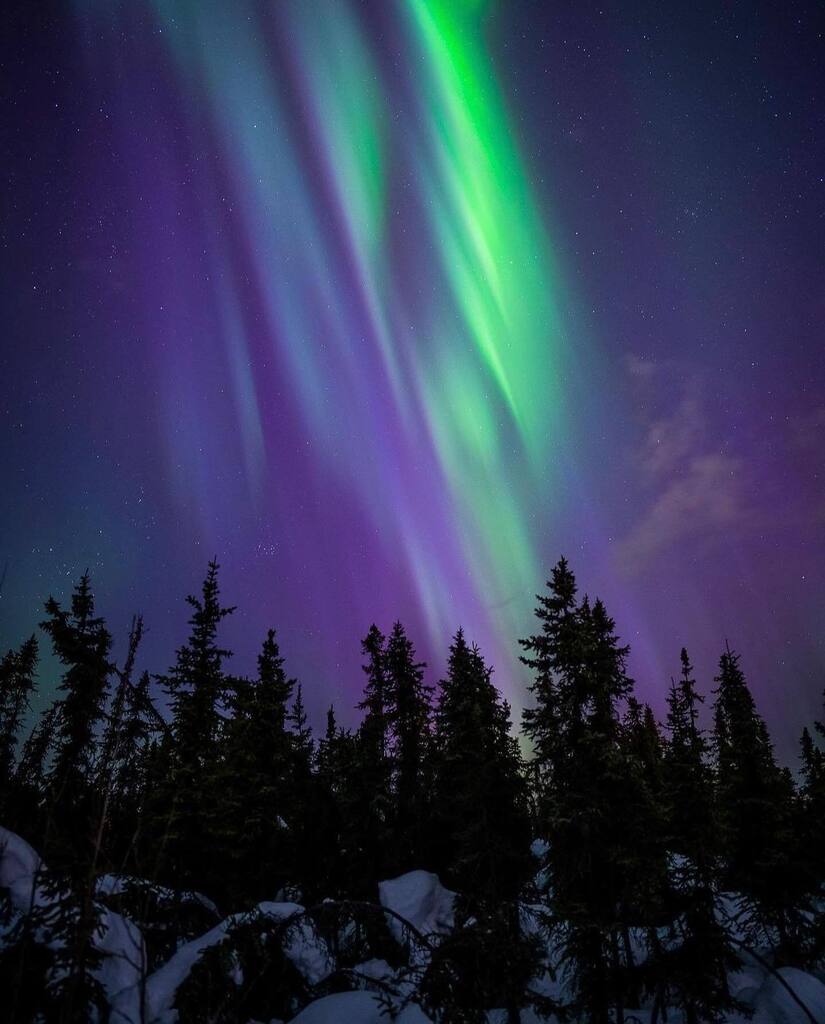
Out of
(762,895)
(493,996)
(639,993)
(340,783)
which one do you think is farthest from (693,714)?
(493,996)

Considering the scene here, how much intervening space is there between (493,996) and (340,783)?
82.8ft

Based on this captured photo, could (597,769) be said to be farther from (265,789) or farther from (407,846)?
(407,846)

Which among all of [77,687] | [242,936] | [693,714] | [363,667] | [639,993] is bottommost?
[639,993]

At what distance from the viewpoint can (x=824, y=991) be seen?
43.7 ft

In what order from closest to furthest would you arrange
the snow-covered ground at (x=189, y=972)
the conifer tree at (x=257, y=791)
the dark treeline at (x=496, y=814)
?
the snow-covered ground at (x=189, y=972) < the dark treeline at (x=496, y=814) < the conifer tree at (x=257, y=791)

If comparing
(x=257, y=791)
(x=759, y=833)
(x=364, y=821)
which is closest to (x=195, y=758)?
(x=257, y=791)

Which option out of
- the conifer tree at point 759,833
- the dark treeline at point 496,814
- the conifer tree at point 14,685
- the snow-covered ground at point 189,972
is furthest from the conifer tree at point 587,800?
the conifer tree at point 14,685

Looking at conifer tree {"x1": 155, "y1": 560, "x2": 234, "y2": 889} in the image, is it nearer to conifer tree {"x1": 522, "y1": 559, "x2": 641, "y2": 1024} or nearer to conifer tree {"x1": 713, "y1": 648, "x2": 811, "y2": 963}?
conifer tree {"x1": 522, "y1": 559, "x2": 641, "y2": 1024}

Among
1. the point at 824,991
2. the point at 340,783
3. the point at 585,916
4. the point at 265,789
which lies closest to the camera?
the point at 824,991

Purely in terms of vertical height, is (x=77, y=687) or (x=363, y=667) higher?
(x=363, y=667)

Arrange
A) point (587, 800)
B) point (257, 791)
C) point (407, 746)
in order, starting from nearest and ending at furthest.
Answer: point (587, 800) < point (257, 791) < point (407, 746)

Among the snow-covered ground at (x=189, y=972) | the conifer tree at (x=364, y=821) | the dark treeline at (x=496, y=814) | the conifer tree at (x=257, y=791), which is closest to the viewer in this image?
the snow-covered ground at (x=189, y=972)

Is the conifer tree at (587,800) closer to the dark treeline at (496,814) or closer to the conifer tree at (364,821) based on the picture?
the dark treeline at (496,814)

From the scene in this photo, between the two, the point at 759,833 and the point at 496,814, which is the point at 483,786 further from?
the point at 759,833
